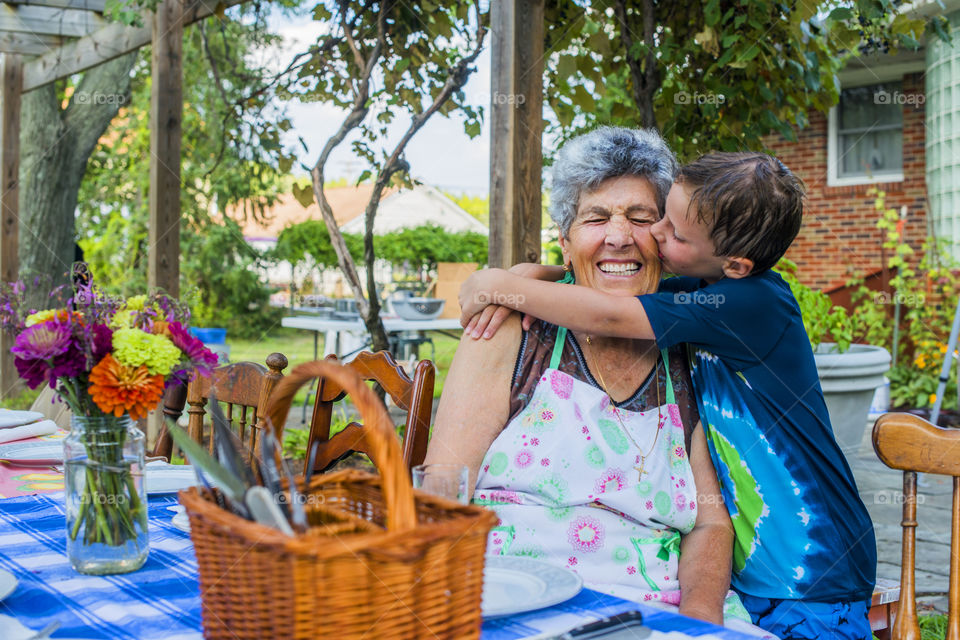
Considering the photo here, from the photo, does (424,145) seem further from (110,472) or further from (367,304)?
(110,472)

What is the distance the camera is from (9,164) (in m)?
6.12

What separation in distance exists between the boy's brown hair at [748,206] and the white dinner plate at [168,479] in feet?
3.52

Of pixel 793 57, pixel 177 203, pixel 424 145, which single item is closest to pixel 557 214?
pixel 793 57

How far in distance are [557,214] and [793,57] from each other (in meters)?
1.80

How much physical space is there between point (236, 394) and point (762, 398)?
51.3 inches

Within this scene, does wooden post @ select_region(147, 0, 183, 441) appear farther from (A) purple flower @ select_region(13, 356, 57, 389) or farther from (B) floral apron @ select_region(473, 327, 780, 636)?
(A) purple flower @ select_region(13, 356, 57, 389)

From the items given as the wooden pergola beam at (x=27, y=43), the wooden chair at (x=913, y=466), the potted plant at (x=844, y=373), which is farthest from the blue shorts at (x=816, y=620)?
the wooden pergola beam at (x=27, y=43)

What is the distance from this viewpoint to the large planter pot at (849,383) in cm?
426

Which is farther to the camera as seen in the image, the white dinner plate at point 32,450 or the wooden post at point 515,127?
the wooden post at point 515,127

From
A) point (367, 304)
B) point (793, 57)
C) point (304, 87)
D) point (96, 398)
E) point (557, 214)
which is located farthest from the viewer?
point (304, 87)

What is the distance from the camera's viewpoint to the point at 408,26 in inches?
150

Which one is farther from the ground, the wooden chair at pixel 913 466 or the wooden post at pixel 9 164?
the wooden post at pixel 9 164

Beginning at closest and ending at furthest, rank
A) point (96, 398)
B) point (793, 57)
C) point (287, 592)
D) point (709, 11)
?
point (287, 592), point (96, 398), point (709, 11), point (793, 57)

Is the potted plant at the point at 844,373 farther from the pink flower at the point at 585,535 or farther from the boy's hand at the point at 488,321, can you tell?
the pink flower at the point at 585,535
